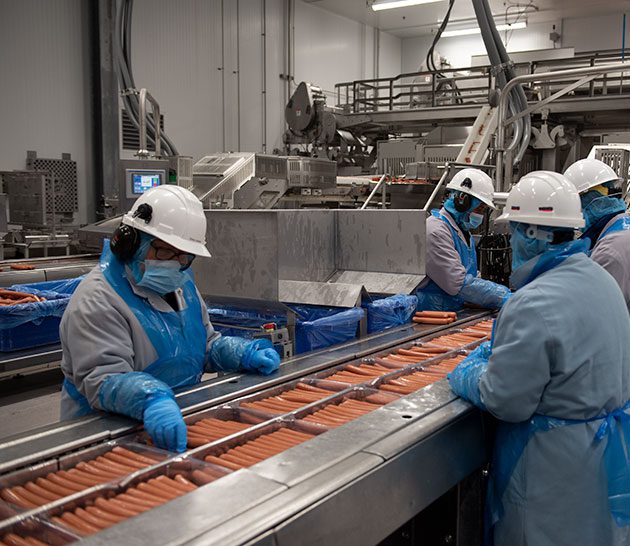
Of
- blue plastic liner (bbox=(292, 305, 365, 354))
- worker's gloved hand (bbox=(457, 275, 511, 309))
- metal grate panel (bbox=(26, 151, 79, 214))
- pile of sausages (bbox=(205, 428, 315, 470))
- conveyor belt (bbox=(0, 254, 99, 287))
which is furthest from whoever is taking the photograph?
metal grate panel (bbox=(26, 151, 79, 214))

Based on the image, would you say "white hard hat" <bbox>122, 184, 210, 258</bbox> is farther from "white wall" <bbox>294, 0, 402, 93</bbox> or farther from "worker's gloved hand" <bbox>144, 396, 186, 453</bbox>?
"white wall" <bbox>294, 0, 402, 93</bbox>

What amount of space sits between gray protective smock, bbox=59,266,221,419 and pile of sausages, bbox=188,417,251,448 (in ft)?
0.93

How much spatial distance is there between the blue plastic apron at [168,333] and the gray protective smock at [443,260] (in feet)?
5.77

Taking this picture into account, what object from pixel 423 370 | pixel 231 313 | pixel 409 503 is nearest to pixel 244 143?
pixel 231 313

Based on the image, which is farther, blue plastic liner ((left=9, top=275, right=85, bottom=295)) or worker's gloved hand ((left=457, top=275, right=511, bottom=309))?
blue plastic liner ((left=9, top=275, right=85, bottom=295))

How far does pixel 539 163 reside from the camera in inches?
374

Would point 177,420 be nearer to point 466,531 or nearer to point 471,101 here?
point 466,531

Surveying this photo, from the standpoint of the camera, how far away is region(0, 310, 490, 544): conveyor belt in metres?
1.33

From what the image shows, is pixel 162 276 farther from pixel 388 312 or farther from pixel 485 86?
pixel 485 86

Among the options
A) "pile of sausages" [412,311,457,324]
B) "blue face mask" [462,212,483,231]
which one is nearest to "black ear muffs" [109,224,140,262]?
"pile of sausages" [412,311,457,324]

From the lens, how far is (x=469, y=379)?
197 centimetres

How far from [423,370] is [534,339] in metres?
0.74

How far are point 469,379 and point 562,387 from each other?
279 mm

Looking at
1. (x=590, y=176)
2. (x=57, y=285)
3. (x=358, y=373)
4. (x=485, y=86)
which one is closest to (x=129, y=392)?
(x=358, y=373)
